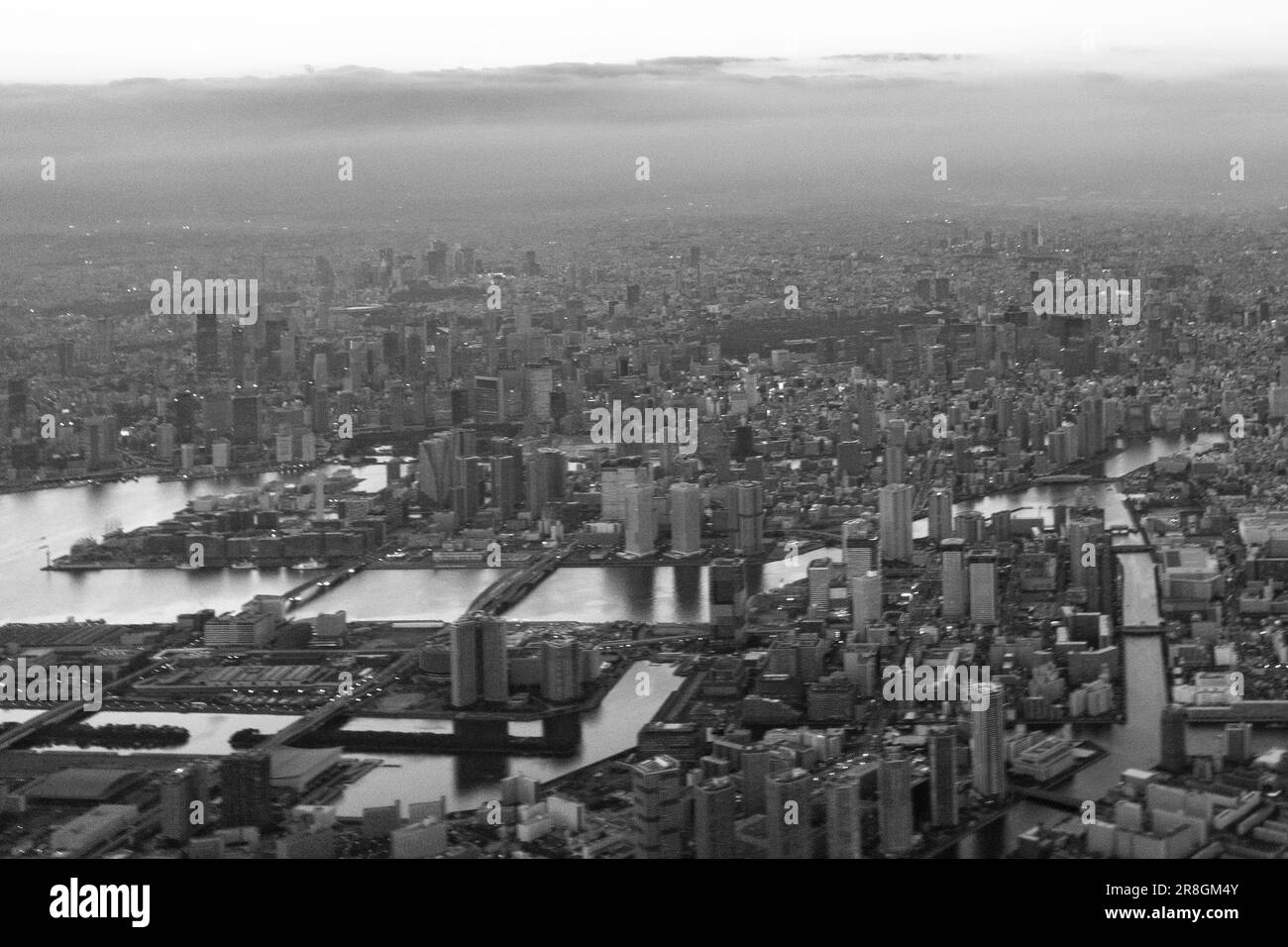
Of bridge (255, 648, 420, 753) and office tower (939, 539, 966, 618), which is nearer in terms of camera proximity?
bridge (255, 648, 420, 753)

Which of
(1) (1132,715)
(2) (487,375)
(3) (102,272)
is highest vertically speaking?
(3) (102,272)

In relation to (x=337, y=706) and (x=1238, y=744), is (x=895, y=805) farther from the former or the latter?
(x=337, y=706)

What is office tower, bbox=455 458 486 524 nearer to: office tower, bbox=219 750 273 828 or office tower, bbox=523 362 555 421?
office tower, bbox=523 362 555 421

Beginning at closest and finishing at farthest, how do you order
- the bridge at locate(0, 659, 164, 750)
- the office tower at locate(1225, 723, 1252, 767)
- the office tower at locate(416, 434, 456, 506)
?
1. the office tower at locate(1225, 723, 1252, 767)
2. the bridge at locate(0, 659, 164, 750)
3. the office tower at locate(416, 434, 456, 506)

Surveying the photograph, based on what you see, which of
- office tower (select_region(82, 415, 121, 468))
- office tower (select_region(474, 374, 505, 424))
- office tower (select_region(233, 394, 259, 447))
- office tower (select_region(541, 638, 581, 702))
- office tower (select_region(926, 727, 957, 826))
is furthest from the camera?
office tower (select_region(233, 394, 259, 447))

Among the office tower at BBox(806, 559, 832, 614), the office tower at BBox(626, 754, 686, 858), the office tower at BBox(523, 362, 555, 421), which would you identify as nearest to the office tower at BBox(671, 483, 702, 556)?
the office tower at BBox(806, 559, 832, 614)

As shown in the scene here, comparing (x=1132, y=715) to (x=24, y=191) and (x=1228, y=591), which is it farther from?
(x=24, y=191)

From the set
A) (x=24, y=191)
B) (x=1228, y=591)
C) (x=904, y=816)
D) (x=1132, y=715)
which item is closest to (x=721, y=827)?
(x=904, y=816)
